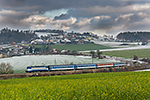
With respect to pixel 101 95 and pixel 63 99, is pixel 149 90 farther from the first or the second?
pixel 63 99

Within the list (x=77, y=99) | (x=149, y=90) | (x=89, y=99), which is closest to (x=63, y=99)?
(x=77, y=99)

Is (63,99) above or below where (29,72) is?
above

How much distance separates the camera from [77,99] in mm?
11281

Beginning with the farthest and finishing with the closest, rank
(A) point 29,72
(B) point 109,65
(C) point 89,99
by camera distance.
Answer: (B) point 109,65 < (A) point 29,72 < (C) point 89,99

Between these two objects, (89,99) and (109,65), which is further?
(109,65)

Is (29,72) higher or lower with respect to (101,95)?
lower

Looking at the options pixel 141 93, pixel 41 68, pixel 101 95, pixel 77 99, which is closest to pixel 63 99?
pixel 77 99

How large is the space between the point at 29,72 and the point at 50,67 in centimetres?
702

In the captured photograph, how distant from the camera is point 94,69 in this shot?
185 feet

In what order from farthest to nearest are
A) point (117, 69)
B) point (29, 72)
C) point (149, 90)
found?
point (117, 69), point (29, 72), point (149, 90)

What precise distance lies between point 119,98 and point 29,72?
153 ft

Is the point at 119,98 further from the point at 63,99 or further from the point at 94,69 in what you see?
the point at 94,69

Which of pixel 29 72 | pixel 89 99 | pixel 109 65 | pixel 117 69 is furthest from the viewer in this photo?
pixel 109 65

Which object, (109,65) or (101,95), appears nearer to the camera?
(101,95)
